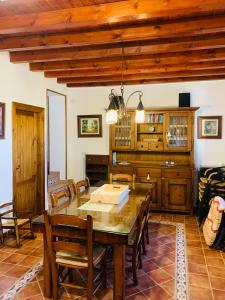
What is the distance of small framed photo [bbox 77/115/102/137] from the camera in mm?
5605

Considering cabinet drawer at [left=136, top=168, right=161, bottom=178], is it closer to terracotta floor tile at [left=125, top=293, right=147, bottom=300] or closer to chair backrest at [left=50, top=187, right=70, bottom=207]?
chair backrest at [left=50, top=187, right=70, bottom=207]

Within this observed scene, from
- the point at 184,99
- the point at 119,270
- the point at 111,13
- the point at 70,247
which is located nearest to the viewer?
the point at 70,247

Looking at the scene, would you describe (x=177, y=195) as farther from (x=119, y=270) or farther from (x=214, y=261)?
(x=119, y=270)

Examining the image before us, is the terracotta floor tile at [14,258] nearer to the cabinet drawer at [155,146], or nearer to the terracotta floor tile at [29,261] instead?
the terracotta floor tile at [29,261]

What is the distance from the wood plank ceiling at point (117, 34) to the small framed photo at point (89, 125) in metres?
1.32

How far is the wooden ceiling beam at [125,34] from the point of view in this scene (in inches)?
101

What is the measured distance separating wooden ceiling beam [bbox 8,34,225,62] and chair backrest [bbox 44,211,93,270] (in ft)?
7.50

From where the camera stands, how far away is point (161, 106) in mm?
5203

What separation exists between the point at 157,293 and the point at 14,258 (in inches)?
68.8

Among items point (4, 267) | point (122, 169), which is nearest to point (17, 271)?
point (4, 267)

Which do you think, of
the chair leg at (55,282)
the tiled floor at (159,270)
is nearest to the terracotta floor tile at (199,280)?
the tiled floor at (159,270)

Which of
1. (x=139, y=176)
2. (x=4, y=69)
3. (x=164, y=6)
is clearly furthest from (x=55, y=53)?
(x=139, y=176)

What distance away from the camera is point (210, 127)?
16.3 feet

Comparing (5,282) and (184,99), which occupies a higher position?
(184,99)
